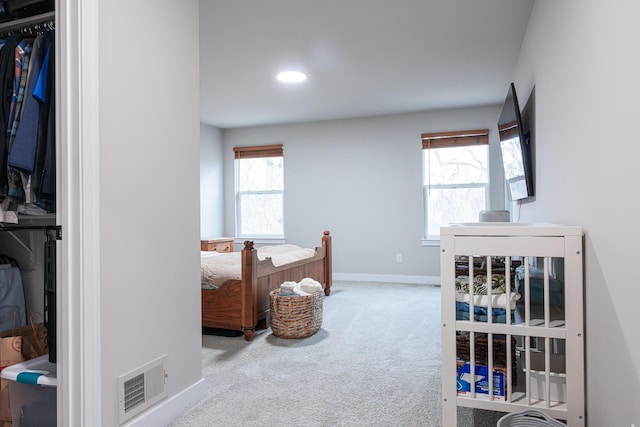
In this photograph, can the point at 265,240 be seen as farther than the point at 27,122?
Yes

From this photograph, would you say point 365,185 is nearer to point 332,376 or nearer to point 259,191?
point 259,191

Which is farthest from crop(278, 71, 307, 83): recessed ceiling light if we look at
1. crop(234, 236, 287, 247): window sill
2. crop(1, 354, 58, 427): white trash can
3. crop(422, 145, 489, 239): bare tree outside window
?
crop(1, 354, 58, 427): white trash can

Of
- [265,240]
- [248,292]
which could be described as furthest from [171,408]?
[265,240]

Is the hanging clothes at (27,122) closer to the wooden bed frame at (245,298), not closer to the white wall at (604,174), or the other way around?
the wooden bed frame at (245,298)

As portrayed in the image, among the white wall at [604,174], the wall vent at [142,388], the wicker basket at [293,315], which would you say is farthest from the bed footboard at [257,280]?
the white wall at [604,174]

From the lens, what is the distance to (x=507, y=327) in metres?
1.42

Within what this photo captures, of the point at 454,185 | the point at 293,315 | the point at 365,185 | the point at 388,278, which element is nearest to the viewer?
the point at 293,315

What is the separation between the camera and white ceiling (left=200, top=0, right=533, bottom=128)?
2.59m

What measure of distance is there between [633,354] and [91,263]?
1.68 m

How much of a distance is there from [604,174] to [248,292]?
7.85 feet

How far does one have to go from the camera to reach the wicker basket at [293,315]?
119 inches

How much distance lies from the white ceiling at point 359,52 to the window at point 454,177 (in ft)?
1.43

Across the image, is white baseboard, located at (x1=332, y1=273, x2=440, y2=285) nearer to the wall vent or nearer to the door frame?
the wall vent

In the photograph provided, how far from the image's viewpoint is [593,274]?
1.31 meters
